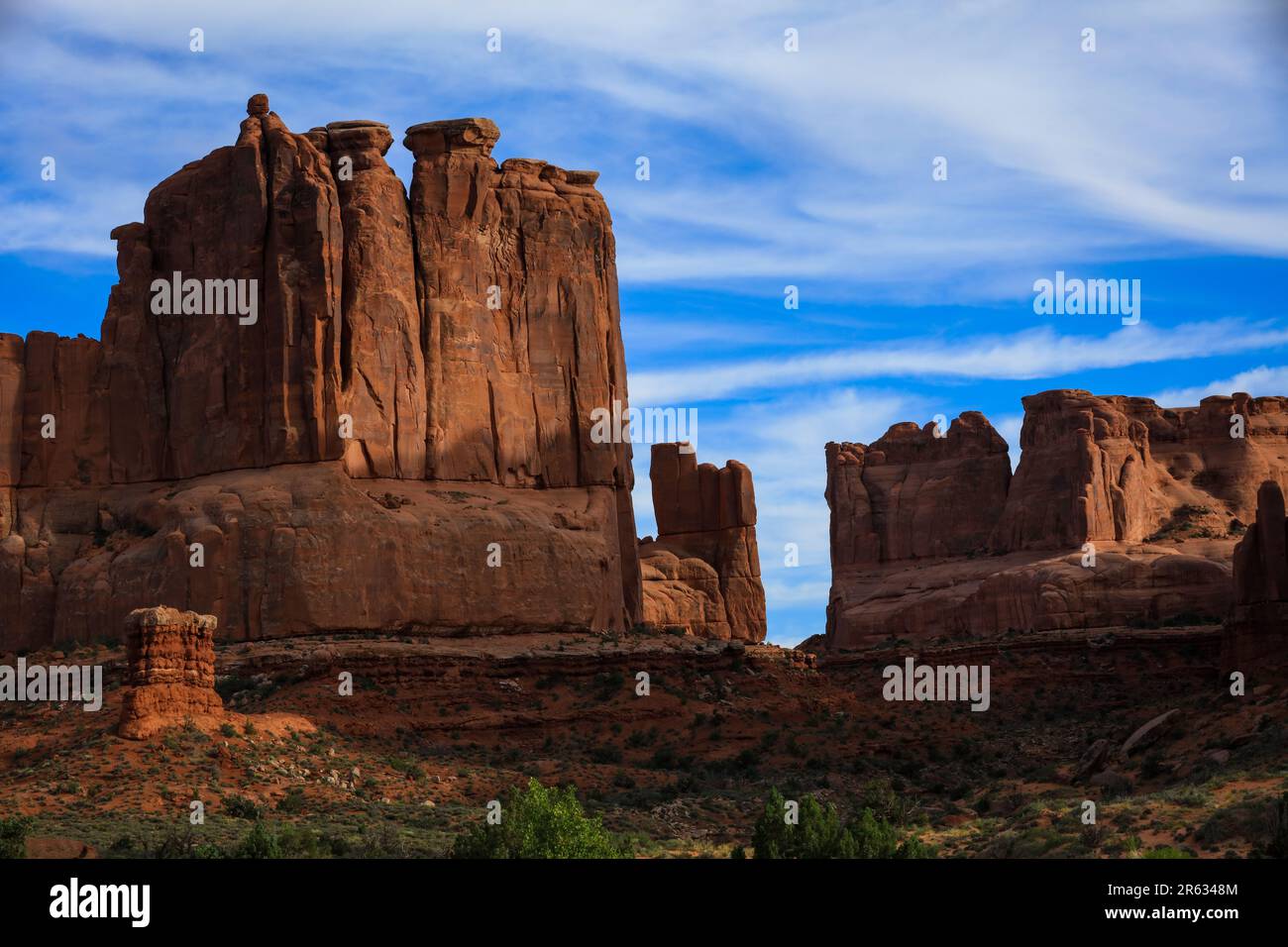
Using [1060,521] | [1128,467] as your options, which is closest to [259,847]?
[1060,521]

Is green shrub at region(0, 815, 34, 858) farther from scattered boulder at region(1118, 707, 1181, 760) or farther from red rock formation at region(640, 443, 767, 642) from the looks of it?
red rock formation at region(640, 443, 767, 642)

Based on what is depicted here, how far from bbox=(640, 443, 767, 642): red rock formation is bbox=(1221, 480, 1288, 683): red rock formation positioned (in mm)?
24029

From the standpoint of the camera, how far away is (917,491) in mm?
124688

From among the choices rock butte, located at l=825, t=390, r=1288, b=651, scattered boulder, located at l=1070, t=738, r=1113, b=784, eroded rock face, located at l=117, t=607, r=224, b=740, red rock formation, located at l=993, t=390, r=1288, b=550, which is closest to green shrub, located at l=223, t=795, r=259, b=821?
eroded rock face, located at l=117, t=607, r=224, b=740

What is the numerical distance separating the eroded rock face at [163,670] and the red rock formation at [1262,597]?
2851 centimetres

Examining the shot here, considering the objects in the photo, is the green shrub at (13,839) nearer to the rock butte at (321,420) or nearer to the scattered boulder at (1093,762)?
the rock butte at (321,420)

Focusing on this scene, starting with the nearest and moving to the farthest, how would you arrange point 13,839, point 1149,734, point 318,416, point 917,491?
point 13,839 < point 1149,734 < point 318,416 < point 917,491

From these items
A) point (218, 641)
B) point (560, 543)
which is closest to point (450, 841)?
point (218, 641)

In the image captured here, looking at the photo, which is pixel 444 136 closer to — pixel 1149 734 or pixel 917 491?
pixel 1149 734

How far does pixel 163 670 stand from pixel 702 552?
41.4m

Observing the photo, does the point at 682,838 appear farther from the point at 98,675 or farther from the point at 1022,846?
the point at 98,675

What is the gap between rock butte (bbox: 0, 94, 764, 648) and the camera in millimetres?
61375

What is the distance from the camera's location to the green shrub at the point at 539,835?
34344 mm

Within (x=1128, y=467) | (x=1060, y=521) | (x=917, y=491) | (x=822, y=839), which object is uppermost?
(x=917, y=491)
